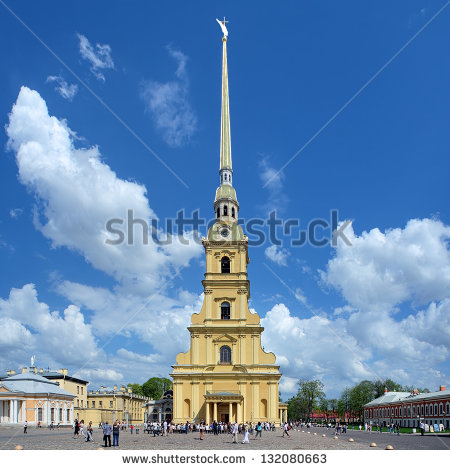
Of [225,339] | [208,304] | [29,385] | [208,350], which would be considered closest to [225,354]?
[225,339]

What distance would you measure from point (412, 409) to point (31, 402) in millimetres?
55608

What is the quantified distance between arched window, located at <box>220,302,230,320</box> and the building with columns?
23.7 m

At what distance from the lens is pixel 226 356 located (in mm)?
61062

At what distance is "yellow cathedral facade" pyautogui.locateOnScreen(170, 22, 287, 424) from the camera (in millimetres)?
57906

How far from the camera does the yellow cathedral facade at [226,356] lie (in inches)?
2280

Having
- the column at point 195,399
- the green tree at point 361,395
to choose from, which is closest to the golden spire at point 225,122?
the column at point 195,399

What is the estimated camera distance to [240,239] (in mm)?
66312

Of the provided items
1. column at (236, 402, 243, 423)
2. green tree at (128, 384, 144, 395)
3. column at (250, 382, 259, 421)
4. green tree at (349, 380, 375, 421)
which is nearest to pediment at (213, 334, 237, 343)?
column at (250, 382, 259, 421)

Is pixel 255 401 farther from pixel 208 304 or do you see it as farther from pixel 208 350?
pixel 208 304

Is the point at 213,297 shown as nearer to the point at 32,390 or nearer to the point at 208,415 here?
the point at 208,415

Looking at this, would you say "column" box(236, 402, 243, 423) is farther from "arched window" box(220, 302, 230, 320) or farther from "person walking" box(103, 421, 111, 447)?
"person walking" box(103, 421, 111, 447)

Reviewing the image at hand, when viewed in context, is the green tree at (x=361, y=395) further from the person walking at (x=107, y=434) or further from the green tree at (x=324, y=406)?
the person walking at (x=107, y=434)
